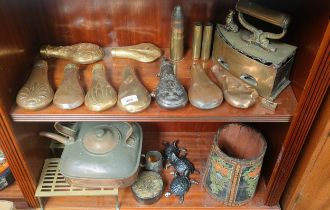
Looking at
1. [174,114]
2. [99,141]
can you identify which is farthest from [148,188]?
[174,114]

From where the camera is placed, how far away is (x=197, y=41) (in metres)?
0.85

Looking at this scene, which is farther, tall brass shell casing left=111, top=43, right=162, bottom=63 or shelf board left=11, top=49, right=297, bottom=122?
tall brass shell casing left=111, top=43, right=162, bottom=63

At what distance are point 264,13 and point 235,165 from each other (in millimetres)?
357

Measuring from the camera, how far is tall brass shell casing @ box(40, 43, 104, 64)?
86 cm

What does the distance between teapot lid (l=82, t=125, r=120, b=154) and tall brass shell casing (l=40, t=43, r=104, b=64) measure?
0.18m

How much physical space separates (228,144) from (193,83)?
10.8 inches

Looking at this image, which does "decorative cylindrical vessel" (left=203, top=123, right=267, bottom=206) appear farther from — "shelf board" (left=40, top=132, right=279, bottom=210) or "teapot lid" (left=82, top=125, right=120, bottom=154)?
"teapot lid" (left=82, top=125, right=120, bottom=154)

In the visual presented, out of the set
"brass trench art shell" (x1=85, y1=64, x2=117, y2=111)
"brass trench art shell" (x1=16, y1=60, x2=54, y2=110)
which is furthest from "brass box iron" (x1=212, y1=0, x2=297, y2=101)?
"brass trench art shell" (x1=16, y1=60, x2=54, y2=110)

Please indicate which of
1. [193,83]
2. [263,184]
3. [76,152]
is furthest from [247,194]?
[76,152]

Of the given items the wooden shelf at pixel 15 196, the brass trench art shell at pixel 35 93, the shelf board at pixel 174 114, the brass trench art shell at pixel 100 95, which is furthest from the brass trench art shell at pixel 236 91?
the wooden shelf at pixel 15 196

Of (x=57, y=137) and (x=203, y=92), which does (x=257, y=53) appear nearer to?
(x=203, y=92)

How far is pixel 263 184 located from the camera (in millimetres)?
1010

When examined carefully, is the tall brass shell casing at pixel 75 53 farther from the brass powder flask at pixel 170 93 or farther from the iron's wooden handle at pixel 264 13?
the iron's wooden handle at pixel 264 13

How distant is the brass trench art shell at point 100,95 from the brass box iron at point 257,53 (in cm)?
28
